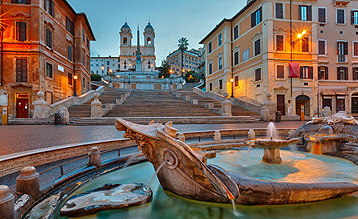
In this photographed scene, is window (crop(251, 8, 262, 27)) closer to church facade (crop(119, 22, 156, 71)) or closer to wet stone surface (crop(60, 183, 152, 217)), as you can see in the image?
wet stone surface (crop(60, 183, 152, 217))

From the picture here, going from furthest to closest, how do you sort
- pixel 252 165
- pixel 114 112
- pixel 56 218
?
pixel 114 112
pixel 252 165
pixel 56 218

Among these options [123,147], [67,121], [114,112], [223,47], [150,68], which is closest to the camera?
[123,147]

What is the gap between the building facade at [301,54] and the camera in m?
25.7

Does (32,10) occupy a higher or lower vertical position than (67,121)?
higher

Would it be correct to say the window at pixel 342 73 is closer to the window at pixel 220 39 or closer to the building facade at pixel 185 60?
the window at pixel 220 39

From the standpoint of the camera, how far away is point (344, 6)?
2795 centimetres

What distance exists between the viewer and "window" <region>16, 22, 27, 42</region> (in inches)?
846

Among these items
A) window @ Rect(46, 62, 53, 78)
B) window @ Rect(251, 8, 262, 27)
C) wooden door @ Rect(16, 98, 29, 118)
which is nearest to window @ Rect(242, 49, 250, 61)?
window @ Rect(251, 8, 262, 27)

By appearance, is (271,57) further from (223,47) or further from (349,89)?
(349,89)

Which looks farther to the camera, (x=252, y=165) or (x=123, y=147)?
(x=123, y=147)

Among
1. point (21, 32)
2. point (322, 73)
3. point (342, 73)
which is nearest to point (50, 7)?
point (21, 32)

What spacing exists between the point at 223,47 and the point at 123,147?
30.5 m

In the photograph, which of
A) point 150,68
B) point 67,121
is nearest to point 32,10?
point 67,121

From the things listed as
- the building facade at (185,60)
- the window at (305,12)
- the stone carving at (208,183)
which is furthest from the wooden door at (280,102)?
the building facade at (185,60)
